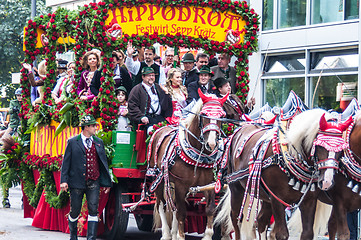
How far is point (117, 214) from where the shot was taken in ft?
33.4

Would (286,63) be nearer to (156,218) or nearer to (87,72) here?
(87,72)

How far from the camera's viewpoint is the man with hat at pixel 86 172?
9273 millimetres

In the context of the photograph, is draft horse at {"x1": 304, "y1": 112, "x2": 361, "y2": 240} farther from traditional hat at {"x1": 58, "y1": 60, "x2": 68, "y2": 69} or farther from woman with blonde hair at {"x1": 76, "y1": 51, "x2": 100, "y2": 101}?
traditional hat at {"x1": 58, "y1": 60, "x2": 68, "y2": 69}

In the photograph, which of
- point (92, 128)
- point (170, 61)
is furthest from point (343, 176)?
point (170, 61)

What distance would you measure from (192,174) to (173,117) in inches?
57.8

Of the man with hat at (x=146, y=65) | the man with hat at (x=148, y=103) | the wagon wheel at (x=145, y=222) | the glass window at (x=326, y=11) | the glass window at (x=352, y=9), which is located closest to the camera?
the man with hat at (x=148, y=103)

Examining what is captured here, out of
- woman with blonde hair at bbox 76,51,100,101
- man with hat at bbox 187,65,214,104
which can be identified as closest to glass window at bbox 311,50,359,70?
man with hat at bbox 187,65,214,104

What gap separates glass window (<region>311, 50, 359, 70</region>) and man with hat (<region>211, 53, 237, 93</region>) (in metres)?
4.49

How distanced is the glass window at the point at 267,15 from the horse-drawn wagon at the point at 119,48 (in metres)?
6.56

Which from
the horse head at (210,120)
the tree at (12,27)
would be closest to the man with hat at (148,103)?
the horse head at (210,120)

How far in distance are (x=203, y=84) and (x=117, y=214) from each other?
8.07ft

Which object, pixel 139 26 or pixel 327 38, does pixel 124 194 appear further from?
pixel 327 38

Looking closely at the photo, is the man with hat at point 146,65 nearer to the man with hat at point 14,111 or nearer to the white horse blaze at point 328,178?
the man with hat at point 14,111

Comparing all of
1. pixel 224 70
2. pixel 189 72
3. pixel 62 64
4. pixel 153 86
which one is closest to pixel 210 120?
pixel 153 86
